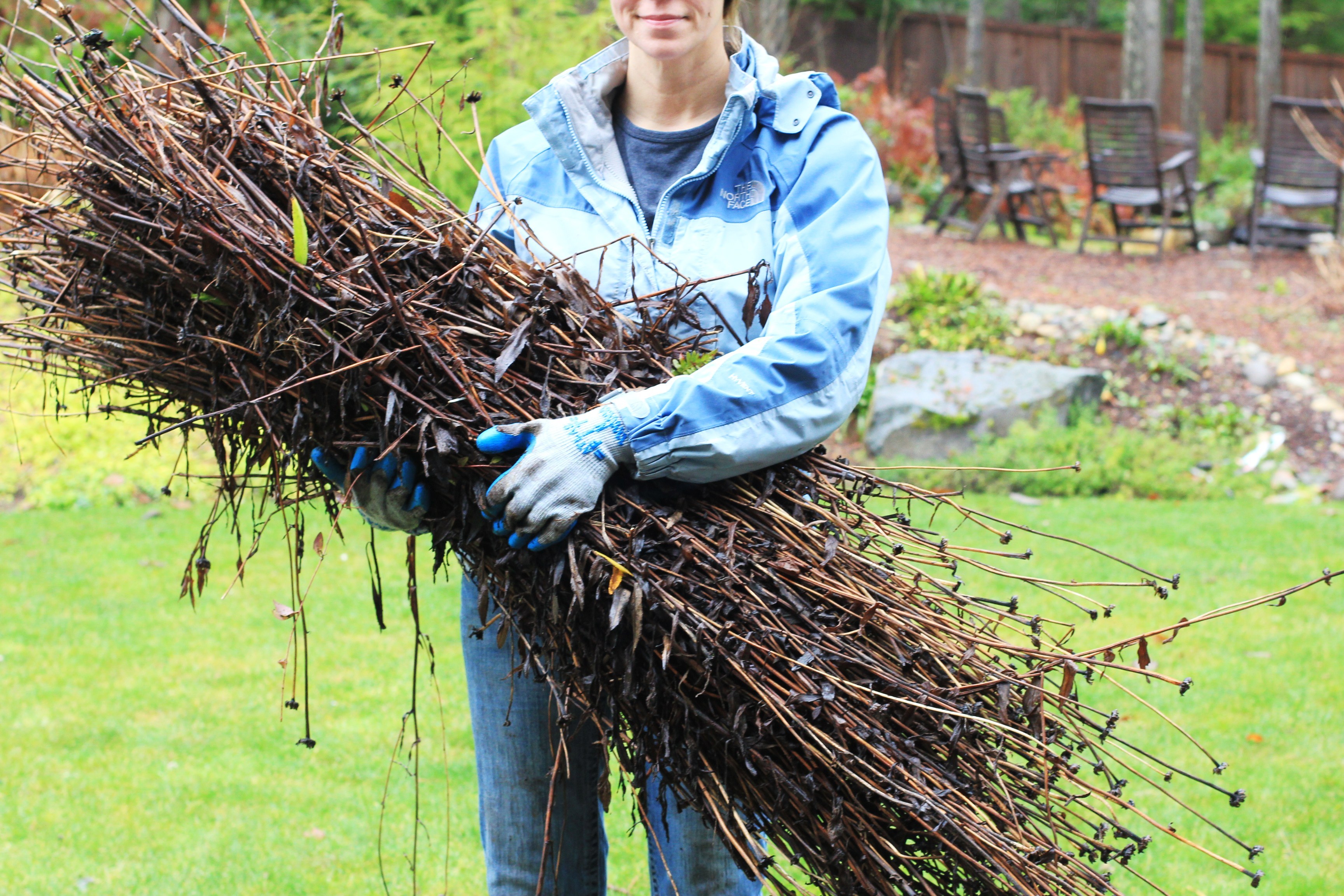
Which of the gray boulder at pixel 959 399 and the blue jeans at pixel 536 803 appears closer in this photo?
the blue jeans at pixel 536 803

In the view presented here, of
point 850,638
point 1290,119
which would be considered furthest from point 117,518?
point 1290,119

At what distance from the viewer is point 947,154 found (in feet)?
40.9

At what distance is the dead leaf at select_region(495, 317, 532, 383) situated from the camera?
187cm

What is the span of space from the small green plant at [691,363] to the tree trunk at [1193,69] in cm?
1707

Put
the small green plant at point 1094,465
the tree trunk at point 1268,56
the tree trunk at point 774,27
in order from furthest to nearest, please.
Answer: the tree trunk at point 1268,56 < the tree trunk at point 774,27 < the small green plant at point 1094,465

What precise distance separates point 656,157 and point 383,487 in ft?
2.65

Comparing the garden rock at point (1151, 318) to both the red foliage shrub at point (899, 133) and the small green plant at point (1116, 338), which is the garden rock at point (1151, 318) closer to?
the small green plant at point (1116, 338)

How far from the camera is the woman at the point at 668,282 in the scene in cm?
181

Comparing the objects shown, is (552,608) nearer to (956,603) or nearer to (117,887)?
(956,603)

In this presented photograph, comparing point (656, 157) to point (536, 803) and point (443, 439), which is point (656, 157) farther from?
point (536, 803)

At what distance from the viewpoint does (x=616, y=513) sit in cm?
186

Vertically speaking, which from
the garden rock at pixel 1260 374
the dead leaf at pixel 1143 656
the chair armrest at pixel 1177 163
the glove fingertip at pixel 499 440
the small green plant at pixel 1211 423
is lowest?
the small green plant at pixel 1211 423

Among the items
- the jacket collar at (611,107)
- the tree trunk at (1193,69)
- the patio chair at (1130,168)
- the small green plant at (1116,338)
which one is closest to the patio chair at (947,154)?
the patio chair at (1130,168)

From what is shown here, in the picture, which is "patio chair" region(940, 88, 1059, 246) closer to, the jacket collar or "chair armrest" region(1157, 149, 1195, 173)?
"chair armrest" region(1157, 149, 1195, 173)
